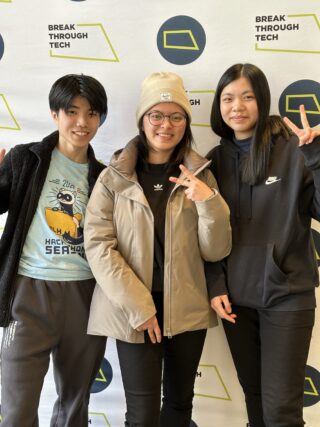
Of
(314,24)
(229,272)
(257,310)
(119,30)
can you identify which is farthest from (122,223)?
(314,24)

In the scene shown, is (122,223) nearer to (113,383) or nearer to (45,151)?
(45,151)

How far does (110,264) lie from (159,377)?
1.23 feet

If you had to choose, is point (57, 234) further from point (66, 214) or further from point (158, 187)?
point (158, 187)

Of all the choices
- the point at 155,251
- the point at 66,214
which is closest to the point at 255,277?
the point at 155,251

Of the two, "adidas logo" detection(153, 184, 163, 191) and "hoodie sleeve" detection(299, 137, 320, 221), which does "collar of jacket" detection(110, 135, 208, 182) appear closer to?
"adidas logo" detection(153, 184, 163, 191)

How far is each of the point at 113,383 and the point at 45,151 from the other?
1.01 meters

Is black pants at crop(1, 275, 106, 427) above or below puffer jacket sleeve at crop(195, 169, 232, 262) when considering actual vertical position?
below

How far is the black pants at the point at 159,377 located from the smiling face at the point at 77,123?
66cm

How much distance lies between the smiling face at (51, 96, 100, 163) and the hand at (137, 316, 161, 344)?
0.61 m

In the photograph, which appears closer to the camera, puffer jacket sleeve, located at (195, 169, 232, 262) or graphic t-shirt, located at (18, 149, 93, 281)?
puffer jacket sleeve, located at (195, 169, 232, 262)

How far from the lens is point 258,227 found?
1231 millimetres

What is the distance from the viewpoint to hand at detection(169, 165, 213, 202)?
1138 mm

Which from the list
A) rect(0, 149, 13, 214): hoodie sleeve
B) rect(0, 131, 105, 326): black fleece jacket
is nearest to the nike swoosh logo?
rect(0, 131, 105, 326): black fleece jacket

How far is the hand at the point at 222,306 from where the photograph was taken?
122cm
